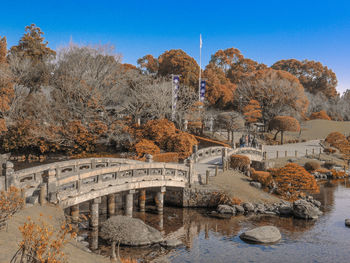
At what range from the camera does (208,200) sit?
79.9 feet

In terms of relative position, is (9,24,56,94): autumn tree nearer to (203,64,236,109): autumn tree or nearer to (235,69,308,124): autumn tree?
(203,64,236,109): autumn tree

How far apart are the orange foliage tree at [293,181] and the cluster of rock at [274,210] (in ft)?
8.49

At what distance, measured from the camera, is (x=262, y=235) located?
60.3ft

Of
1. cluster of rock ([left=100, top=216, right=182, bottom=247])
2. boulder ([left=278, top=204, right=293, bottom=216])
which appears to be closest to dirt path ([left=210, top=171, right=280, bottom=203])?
boulder ([left=278, top=204, right=293, bottom=216])

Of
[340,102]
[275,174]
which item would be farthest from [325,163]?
[340,102]

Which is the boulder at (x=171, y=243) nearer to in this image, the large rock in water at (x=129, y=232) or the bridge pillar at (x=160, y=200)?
the large rock in water at (x=129, y=232)

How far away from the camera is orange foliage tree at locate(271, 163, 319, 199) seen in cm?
2678

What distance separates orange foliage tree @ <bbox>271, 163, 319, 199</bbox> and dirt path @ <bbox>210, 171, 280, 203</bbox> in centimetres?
148

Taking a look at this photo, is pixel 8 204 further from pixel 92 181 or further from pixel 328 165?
pixel 328 165

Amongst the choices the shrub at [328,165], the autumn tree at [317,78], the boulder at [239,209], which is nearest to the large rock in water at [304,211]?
the boulder at [239,209]

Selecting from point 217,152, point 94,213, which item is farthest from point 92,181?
point 217,152

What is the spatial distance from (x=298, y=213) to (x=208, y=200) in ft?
19.3

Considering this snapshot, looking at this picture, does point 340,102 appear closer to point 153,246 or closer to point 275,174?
point 275,174

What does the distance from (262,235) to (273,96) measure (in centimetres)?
4405
